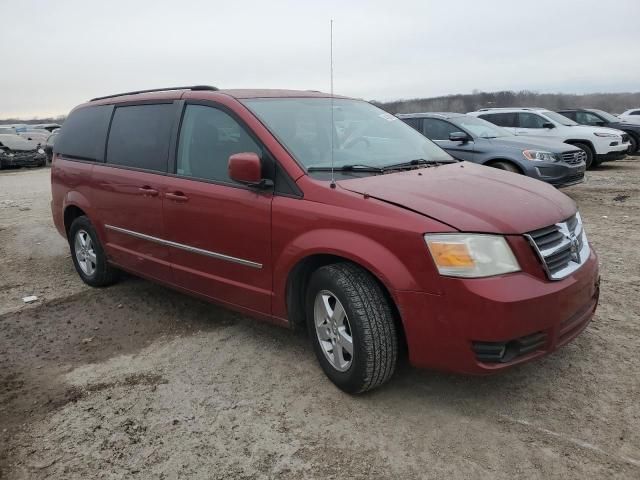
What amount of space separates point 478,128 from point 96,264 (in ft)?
23.7

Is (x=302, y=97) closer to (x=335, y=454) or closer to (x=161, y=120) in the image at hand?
(x=161, y=120)

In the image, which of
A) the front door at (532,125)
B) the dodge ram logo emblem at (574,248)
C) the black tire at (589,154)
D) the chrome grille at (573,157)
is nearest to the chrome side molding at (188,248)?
the dodge ram logo emblem at (574,248)

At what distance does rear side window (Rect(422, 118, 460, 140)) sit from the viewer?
32.6ft

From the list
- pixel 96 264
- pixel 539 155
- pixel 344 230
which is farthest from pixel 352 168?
pixel 539 155

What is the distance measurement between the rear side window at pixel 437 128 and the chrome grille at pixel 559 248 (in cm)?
699

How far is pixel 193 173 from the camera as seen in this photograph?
3.91m

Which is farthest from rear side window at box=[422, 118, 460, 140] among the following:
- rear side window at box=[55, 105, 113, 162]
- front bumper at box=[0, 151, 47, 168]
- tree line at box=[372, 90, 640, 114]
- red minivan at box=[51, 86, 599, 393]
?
tree line at box=[372, 90, 640, 114]

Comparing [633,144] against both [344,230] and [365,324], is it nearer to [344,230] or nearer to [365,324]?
[344,230]

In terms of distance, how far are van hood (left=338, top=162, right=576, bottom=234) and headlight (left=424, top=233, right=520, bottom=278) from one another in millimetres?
53

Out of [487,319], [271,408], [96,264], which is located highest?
[487,319]

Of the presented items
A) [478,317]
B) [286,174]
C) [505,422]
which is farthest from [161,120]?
[505,422]

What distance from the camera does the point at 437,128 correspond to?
10.1 meters

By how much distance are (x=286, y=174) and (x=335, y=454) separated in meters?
1.63

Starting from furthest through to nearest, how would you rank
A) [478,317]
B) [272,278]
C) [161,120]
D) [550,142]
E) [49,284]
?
[550,142] < [49,284] < [161,120] < [272,278] < [478,317]
